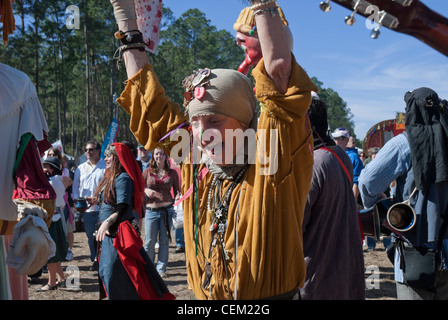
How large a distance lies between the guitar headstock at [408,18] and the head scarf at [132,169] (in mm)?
3830

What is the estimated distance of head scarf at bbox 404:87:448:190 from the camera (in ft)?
9.68

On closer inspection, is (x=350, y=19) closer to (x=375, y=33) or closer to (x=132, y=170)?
(x=375, y=33)

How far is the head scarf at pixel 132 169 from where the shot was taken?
5.11 metres

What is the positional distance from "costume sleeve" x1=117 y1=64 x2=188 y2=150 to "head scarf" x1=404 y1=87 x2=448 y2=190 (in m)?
1.72

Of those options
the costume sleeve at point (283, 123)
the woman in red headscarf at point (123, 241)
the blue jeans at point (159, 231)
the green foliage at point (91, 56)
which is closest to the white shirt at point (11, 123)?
the costume sleeve at point (283, 123)

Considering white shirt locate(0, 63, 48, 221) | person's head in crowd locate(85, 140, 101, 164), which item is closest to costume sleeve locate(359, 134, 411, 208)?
white shirt locate(0, 63, 48, 221)

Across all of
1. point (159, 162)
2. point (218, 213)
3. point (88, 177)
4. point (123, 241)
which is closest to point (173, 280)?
point (159, 162)

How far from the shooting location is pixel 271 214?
1.63 metres

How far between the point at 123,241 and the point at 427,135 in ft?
9.79

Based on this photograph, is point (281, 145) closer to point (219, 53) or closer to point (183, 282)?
point (183, 282)

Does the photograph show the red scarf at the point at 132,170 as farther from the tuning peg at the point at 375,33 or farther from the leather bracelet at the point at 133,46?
the tuning peg at the point at 375,33

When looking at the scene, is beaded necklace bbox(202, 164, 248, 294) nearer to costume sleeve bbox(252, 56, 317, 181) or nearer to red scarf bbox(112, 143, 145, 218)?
costume sleeve bbox(252, 56, 317, 181)

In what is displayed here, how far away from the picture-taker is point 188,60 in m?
45.8

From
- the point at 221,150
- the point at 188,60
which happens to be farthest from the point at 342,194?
the point at 188,60
